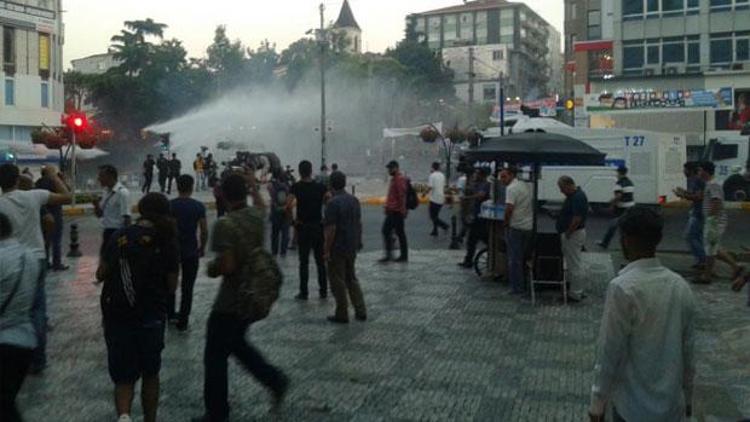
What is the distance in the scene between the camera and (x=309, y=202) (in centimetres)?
1065

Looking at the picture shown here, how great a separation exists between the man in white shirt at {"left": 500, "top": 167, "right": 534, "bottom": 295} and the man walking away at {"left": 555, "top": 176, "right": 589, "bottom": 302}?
430mm

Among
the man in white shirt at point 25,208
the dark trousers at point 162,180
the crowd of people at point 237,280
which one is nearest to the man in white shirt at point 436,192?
the crowd of people at point 237,280

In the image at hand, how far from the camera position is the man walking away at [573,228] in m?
10.7

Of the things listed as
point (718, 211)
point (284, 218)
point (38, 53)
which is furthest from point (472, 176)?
point (38, 53)

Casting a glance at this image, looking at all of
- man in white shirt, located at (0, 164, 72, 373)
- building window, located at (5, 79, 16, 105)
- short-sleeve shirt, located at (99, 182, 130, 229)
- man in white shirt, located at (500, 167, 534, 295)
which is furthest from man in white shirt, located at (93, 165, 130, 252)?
building window, located at (5, 79, 16, 105)

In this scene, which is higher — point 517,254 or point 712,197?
point 712,197

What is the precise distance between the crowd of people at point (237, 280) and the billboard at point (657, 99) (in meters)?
31.6

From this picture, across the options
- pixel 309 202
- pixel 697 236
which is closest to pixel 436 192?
pixel 697 236

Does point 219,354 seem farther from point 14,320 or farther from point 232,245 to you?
point 14,320

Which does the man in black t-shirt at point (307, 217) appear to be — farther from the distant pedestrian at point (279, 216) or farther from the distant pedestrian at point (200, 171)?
the distant pedestrian at point (200, 171)

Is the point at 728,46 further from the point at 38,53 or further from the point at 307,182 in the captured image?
the point at 38,53

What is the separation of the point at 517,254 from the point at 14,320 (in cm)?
755

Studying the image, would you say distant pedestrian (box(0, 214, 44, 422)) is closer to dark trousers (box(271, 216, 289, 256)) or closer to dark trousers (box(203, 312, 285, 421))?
dark trousers (box(203, 312, 285, 421))

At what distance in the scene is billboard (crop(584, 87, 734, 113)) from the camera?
41.3 metres
